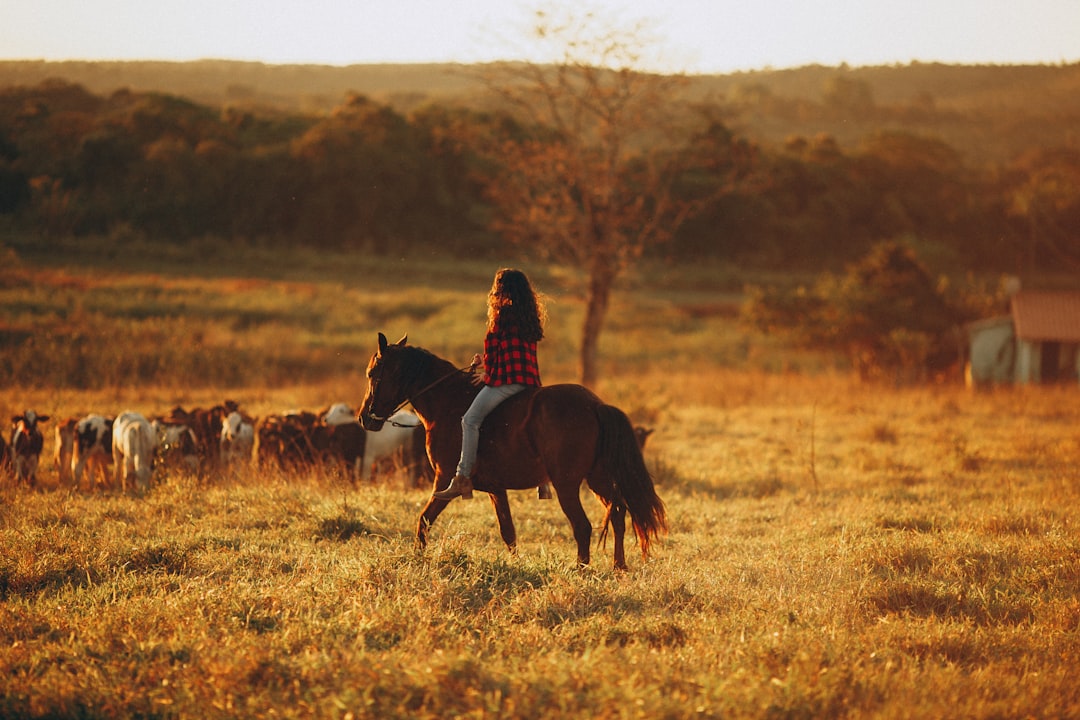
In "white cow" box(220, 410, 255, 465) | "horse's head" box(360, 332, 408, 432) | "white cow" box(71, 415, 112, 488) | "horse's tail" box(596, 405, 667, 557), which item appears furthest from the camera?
"white cow" box(220, 410, 255, 465)

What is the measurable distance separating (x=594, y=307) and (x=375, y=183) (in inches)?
1268

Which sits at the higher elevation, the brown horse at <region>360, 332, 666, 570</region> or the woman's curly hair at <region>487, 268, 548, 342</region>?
the woman's curly hair at <region>487, 268, 548, 342</region>

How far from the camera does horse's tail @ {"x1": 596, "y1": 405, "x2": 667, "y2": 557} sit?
Answer: 6.71 metres

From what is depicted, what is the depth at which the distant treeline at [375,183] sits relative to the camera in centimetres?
3027

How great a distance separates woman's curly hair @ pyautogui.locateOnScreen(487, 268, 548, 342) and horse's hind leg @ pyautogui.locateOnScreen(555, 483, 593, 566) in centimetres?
115

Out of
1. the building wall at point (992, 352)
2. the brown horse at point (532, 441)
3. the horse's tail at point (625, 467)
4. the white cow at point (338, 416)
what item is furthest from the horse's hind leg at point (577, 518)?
the building wall at point (992, 352)

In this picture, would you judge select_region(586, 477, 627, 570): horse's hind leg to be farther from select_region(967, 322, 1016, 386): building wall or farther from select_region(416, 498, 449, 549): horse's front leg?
select_region(967, 322, 1016, 386): building wall

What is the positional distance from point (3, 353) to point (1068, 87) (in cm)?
11340

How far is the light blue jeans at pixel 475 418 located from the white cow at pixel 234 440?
20.8ft

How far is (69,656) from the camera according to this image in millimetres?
4824

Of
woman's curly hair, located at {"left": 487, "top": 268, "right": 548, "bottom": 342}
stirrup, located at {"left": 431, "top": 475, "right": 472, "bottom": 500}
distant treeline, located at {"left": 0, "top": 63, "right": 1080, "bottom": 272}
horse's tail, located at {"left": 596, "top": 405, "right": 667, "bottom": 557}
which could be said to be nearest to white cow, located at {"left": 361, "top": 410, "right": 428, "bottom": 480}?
stirrup, located at {"left": 431, "top": 475, "right": 472, "bottom": 500}

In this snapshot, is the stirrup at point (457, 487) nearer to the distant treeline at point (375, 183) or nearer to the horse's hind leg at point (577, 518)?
the horse's hind leg at point (577, 518)

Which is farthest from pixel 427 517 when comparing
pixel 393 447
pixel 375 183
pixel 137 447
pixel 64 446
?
pixel 375 183

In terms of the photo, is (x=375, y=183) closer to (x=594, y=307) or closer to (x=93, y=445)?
(x=594, y=307)
